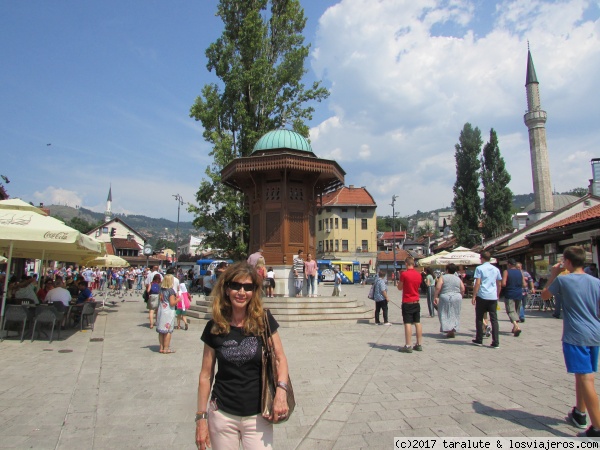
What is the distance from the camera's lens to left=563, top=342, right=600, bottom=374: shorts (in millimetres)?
3816

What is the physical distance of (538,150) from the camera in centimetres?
4634

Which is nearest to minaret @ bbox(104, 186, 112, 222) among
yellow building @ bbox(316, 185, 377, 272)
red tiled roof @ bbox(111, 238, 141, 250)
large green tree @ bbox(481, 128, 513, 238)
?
red tiled roof @ bbox(111, 238, 141, 250)

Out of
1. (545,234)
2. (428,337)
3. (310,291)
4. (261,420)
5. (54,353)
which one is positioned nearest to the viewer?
(261,420)

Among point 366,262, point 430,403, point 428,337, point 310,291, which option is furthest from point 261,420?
point 366,262

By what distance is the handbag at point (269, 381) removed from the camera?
2.49 meters

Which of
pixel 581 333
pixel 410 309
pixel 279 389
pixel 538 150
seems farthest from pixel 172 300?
pixel 538 150

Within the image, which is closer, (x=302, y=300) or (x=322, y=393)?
(x=322, y=393)

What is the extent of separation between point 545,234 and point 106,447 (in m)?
20.0

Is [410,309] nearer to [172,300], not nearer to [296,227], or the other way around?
[172,300]

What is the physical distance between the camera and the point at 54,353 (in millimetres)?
8070

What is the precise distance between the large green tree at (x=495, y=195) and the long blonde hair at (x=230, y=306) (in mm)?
43320

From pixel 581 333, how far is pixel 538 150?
164 feet

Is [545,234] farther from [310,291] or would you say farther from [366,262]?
[366,262]

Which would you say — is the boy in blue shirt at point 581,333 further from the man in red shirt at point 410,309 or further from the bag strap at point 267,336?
the man in red shirt at point 410,309
